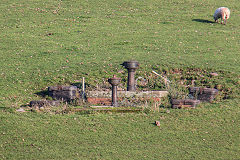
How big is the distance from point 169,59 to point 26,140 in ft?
32.0

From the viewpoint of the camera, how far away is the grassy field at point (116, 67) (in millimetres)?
10070

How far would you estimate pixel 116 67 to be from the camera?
1702 centimetres

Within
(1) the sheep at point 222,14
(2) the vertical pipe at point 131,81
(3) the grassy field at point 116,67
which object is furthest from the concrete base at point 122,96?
(1) the sheep at point 222,14

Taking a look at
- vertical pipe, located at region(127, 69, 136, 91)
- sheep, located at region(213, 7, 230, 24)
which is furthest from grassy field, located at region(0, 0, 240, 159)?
vertical pipe, located at region(127, 69, 136, 91)

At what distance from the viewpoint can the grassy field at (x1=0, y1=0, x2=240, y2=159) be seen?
396 inches

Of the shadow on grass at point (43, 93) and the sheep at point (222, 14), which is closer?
the shadow on grass at point (43, 93)

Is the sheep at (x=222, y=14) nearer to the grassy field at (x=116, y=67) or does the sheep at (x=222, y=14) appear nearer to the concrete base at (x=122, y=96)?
the grassy field at (x=116, y=67)

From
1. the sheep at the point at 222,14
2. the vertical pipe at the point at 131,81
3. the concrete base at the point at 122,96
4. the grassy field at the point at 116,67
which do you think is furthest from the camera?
the sheep at the point at 222,14

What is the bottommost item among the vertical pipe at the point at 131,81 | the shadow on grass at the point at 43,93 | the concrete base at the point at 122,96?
the shadow on grass at the point at 43,93

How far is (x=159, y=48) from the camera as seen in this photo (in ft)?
68.5

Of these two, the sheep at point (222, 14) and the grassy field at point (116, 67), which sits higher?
the sheep at point (222, 14)

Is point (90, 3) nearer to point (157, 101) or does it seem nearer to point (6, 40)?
point (6, 40)

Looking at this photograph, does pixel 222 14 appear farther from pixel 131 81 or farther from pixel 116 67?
pixel 131 81

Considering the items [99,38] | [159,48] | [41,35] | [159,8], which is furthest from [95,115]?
[159,8]
